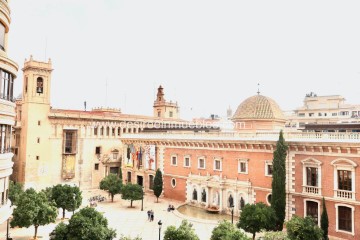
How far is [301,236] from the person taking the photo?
2239 centimetres

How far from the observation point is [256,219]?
82.7ft

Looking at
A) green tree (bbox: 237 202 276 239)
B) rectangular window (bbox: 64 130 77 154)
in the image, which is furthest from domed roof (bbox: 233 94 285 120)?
rectangular window (bbox: 64 130 77 154)

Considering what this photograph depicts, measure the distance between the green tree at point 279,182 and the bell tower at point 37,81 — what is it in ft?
114

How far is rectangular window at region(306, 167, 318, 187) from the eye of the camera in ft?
94.1

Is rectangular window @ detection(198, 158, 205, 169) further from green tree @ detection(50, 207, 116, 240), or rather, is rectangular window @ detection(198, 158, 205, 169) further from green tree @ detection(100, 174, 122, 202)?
green tree @ detection(50, 207, 116, 240)

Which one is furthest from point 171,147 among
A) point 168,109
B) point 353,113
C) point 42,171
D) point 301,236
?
point 353,113

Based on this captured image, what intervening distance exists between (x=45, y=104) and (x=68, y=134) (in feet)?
18.8

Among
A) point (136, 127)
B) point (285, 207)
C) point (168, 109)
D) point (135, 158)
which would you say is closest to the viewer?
point (285, 207)

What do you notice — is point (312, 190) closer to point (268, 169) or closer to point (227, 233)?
point (268, 169)

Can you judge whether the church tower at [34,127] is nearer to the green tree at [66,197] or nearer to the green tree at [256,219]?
the green tree at [66,197]

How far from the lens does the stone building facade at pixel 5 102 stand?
54.4 feet

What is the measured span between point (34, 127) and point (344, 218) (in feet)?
133

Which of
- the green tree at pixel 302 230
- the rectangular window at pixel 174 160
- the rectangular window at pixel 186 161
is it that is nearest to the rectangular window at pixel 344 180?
the green tree at pixel 302 230

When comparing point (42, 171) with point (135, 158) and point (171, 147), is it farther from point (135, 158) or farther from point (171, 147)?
point (171, 147)
